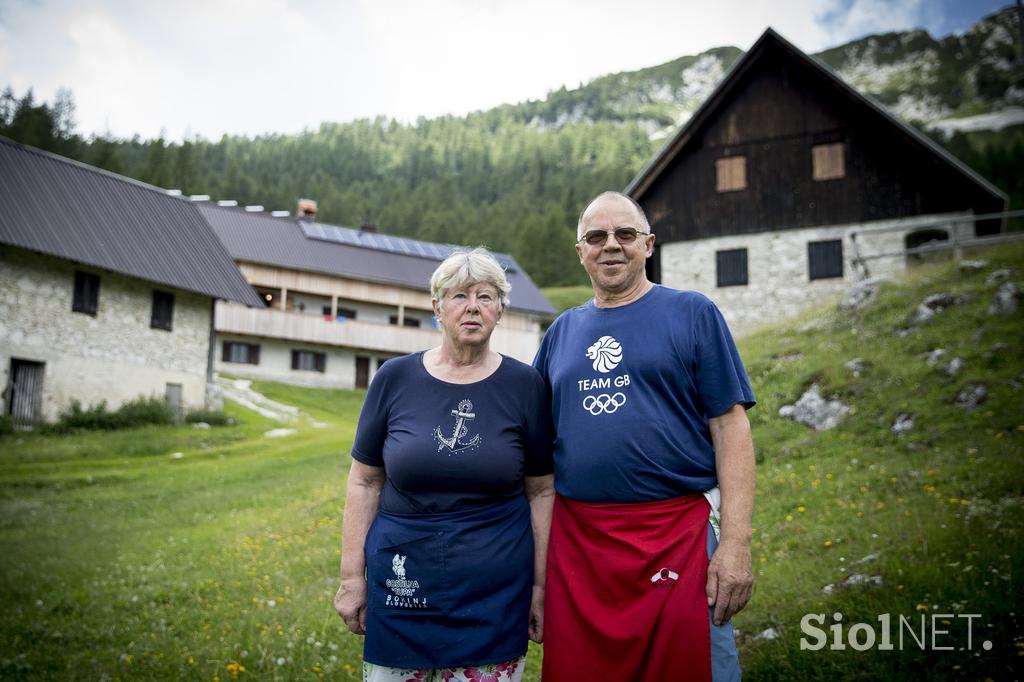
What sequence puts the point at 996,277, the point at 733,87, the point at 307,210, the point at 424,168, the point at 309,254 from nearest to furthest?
1. the point at 996,277
2. the point at 733,87
3. the point at 309,254
4. the point at 307,210
5. the point at 424,168

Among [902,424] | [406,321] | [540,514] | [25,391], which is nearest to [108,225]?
[25,391]

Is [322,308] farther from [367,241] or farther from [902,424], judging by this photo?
[902,424]

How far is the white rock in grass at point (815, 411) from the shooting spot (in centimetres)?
1133

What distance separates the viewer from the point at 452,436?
131 inches

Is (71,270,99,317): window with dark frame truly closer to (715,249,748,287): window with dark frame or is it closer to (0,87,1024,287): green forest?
(715,249,748,287): window with dark frame

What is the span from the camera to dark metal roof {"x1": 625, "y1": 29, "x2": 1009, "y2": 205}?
22234mm

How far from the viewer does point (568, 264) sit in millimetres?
81438

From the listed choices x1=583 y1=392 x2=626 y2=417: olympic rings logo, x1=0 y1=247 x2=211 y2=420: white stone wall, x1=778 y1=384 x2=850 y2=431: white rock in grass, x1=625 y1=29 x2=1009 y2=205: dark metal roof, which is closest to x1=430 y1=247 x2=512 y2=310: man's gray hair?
x1=583 y1=392 x2=626 y2=417: olympic rings logo

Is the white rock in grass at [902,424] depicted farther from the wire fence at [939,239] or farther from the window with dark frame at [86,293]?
the window with dark frame at [86,293]

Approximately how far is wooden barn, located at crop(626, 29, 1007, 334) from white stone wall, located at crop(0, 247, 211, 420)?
17427mm

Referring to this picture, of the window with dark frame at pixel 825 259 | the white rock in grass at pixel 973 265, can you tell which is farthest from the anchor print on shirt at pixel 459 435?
the window with dark frame at pixel 825 259

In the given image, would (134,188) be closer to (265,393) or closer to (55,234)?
(55,234)

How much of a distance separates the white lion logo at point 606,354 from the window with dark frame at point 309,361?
3631 centimetres

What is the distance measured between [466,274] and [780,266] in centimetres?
2330
